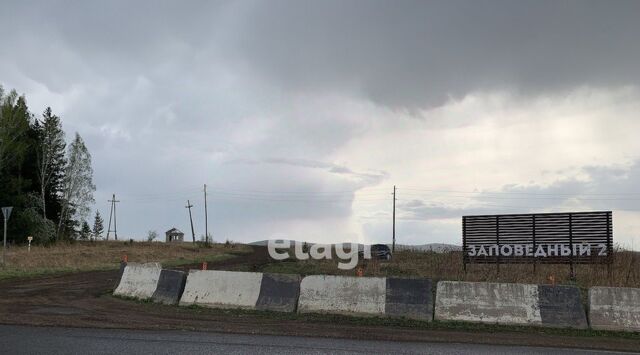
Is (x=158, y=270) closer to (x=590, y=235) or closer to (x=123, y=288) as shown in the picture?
(x=123, y=288)

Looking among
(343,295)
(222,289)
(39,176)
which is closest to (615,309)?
(343,295)

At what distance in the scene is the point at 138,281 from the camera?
1491 cm

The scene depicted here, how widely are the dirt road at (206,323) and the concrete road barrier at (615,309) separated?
0.79 meters

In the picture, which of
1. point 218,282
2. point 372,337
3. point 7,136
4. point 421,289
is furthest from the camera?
point 7,136

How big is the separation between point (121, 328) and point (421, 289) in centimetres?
614

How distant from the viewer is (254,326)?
10.9 meters

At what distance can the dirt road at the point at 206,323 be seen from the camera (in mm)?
9805

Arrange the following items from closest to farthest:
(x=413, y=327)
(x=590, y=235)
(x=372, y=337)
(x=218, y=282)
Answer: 1. (x=372, y=337)
2. (x=413, y=327)
3. (x=218, y=282)
4. (x=590, y=235)

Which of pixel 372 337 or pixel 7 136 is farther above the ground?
pixel 7 136

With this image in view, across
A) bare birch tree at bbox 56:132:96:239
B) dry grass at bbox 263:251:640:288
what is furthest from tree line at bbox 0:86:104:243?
dry grass at bbox 263:251:640:288

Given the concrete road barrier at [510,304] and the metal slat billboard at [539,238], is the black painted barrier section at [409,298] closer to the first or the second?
the concrete road barrier at [510,304]

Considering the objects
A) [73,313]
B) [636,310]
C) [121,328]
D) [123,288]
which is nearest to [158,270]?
[123,288]

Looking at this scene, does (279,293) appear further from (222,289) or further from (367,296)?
(367,296)

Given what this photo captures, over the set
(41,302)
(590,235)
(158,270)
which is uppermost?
(590,235)
